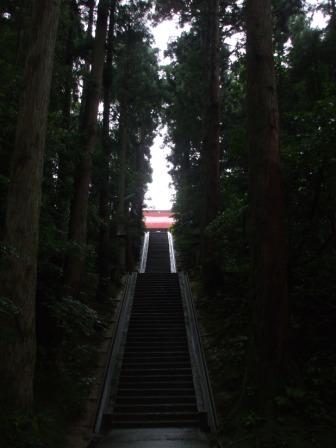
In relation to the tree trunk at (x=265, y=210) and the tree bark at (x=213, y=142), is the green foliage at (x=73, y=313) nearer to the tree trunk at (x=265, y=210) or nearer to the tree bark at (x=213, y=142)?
the tree trunk at (x=265, y=210)

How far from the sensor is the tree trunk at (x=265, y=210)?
22.3 ft

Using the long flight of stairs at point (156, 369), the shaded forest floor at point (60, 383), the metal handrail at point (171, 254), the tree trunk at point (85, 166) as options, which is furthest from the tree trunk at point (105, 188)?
the metal handrail at point (171, 254)

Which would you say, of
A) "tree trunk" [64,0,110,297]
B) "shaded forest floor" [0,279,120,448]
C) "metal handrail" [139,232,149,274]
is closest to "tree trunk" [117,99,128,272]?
"metal handrail" [139,232,149,274]

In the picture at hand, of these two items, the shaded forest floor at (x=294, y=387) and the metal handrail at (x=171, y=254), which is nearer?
the shaded forest floor at (x=294, y=387)

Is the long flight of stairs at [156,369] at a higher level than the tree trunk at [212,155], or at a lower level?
lower

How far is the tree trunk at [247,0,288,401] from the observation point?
22.3 ft

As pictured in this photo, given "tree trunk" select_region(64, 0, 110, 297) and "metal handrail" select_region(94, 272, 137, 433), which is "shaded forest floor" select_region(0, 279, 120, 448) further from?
"tree trunk" select_region(64, 0, 110, 297)

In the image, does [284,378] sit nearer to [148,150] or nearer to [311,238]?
[311,238]

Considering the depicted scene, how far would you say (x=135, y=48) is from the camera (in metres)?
18.1

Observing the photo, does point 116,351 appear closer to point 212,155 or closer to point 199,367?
point 199,367

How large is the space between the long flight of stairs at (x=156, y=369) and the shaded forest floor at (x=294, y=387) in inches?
25.8

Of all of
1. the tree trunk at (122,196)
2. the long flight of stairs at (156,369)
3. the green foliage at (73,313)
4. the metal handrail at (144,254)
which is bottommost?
the long flight of stairs at (156,369)

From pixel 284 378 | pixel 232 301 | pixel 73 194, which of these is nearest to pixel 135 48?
pixel 73 194

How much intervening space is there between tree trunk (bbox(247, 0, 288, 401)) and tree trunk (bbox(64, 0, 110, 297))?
15.5ft
